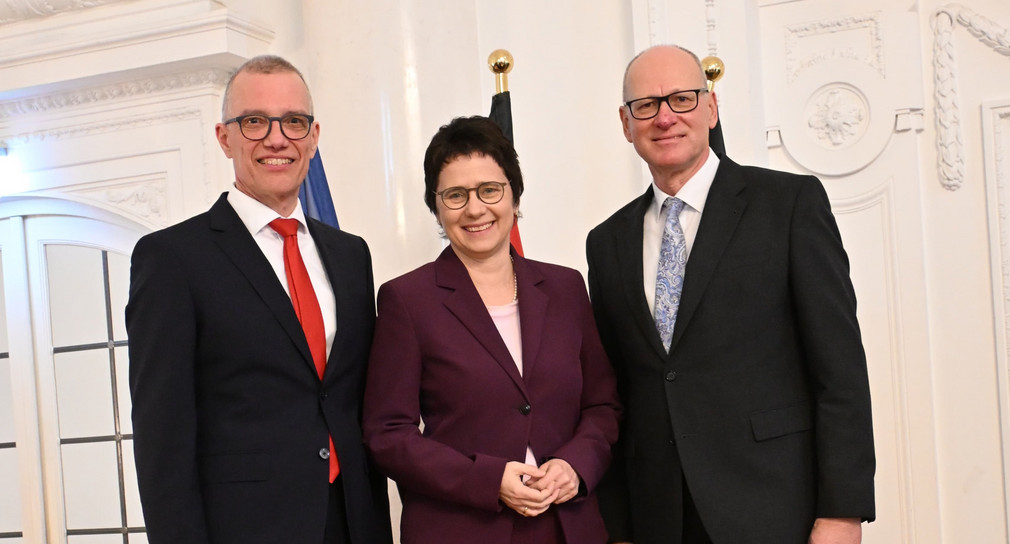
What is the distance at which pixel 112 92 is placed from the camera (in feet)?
15.0

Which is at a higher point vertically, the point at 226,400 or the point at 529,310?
the point at 529,310

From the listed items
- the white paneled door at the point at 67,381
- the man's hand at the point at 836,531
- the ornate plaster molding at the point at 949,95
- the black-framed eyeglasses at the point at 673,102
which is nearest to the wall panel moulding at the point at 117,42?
the white paneled door at the point at 67,381

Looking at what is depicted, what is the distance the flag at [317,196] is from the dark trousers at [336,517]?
166 centimetres

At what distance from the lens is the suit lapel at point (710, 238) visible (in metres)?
2.23

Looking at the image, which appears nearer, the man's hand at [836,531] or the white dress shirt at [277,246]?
the man's hand at [836,531]

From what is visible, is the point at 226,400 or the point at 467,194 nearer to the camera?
the point at 226,400

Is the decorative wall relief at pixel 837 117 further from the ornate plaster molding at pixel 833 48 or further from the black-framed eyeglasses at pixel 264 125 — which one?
the black-framed eyeglasses at pixel 264 125

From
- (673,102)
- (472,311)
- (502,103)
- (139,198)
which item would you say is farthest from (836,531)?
(139,198)

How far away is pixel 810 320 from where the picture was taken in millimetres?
2186

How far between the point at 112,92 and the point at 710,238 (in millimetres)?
3407

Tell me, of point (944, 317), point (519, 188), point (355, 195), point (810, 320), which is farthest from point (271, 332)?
point (944, 317)

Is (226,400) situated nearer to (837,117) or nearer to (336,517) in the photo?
(336,517)

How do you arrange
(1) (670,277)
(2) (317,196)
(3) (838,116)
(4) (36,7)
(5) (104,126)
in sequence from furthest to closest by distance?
(5) (104,126) < (4) (36,7) < (3) (838,116) < (2) (317,196) < (1) (670,277)

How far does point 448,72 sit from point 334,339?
2153 millimetres
